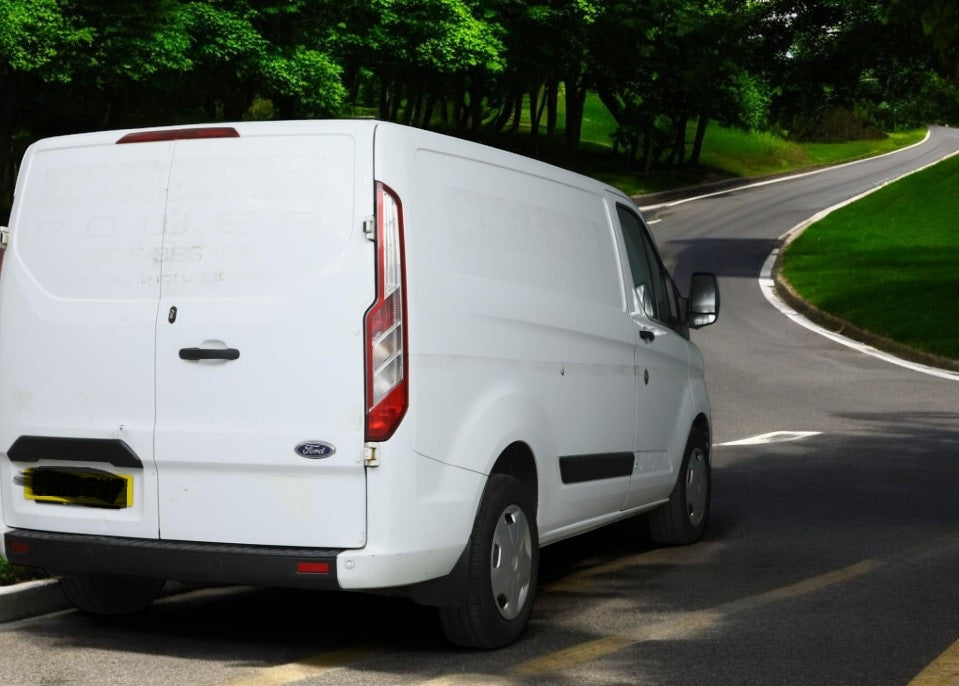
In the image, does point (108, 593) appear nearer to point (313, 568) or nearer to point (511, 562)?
point (313, 568)

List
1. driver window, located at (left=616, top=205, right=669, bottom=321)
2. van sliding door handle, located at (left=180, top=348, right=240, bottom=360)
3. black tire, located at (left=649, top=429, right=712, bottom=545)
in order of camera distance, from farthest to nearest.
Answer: black tire, located at (left=649, top=429, right=712, bottom=545) < driver window, located at (left=616, top=205, right=669, bottom=321) < van sliding door handle, located at (left=180, top=348, right=240, bottom=360)

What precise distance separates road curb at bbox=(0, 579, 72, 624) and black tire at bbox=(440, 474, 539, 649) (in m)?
1.95

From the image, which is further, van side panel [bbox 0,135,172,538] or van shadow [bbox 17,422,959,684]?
van shadow [bbox 17,422,959,684]

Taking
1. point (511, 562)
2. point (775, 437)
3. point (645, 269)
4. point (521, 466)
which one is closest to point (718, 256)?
point (775, 437)

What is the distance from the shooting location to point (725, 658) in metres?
5.79

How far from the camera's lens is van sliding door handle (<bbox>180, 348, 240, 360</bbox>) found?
18.1ft

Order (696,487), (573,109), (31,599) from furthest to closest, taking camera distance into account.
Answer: (573,109) < (696,487) < (31,599)

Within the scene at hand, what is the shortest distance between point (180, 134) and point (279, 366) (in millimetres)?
1049

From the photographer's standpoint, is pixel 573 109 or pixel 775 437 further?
pixel 573 109

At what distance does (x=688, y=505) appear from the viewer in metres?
8.72

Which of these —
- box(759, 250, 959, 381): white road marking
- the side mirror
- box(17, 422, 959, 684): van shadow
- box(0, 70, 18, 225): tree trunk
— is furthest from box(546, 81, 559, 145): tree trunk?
the side mirror

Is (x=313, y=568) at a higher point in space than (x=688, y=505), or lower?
higher

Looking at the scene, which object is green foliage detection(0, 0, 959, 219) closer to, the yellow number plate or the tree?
the tree

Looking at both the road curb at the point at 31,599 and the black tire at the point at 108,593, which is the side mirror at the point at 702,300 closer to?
the black tire at the point at 108,593
